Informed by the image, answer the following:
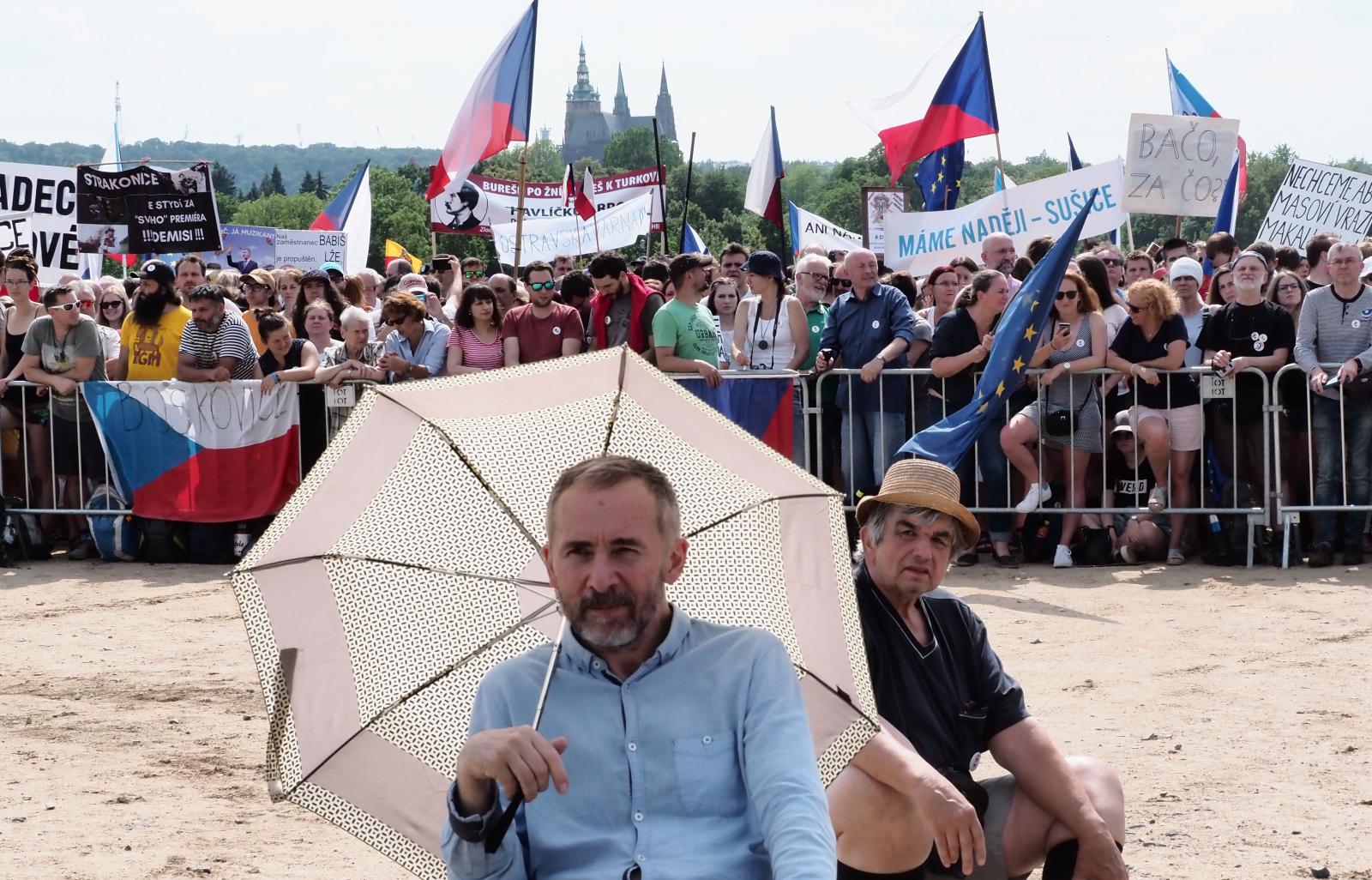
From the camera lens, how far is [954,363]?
11.3m

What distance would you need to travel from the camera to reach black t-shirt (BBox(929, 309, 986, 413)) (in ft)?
37.2

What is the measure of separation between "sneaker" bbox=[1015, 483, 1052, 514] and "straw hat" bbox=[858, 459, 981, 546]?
690cm

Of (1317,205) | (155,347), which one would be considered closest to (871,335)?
(155,347)

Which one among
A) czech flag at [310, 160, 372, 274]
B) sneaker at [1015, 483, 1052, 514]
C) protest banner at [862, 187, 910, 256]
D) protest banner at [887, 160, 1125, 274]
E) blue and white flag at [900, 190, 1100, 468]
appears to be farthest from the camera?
czech flag at [310, 160, 372, 274]

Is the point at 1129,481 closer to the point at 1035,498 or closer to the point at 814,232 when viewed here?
the point at 1035,498

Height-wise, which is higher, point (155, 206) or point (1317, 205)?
point (155, 206)

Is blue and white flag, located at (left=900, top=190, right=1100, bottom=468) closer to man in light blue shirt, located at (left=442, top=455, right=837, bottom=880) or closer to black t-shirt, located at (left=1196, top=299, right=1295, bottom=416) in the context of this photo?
black t-shirt, located at (left=1196, top=299, right=1295, bottom=416)

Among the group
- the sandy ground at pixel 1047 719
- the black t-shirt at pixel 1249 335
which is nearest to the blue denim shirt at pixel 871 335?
the sandy ground at pixel 1047 719

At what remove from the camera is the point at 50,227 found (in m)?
18.8

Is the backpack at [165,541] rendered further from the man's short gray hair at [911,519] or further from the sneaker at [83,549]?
the man's short gray hair at [911,519]

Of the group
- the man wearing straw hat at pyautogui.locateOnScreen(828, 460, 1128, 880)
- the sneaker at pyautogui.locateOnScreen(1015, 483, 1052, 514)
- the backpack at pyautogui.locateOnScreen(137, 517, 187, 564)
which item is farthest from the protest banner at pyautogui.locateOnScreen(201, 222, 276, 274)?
the man wearing straw hat at pyautogui.locateOnScreen(828, 460, 1128, 880)

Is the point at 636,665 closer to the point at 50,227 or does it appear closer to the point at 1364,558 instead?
the point at 1364,558

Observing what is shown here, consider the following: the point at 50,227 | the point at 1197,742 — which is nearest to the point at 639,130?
the point at 50,227

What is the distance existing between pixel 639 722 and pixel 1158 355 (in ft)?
28.5
